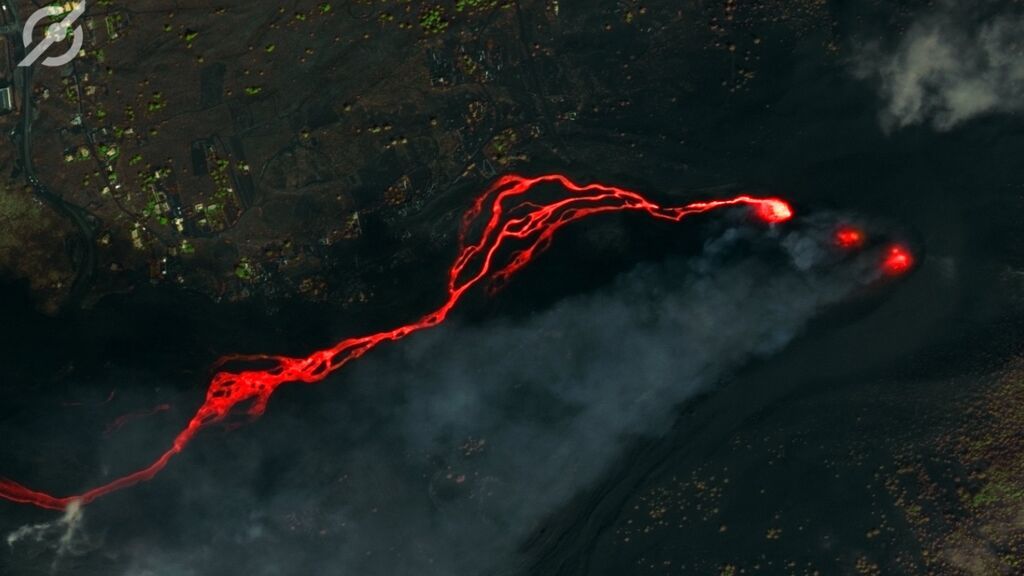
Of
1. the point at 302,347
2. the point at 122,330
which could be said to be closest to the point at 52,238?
the point at 122,330

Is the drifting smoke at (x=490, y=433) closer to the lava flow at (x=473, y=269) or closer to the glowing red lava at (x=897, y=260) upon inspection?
the glowing red lava at (x=897, y=260)

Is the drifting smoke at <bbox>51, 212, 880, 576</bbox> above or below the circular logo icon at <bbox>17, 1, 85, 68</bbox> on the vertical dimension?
below

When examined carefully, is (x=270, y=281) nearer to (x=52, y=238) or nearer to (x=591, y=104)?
(x=52, y=238)

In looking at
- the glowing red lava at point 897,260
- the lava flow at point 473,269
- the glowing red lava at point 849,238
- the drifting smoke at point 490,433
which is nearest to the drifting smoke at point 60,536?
the lava flow at point 473,269

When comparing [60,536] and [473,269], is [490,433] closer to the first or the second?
[473,269]

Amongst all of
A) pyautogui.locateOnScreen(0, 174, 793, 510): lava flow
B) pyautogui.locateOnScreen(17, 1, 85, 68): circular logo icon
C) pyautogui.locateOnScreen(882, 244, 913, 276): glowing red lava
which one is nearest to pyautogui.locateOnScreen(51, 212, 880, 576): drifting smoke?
pyautogui.locateOnScreen(882, 244, 913, 276): glowing red lava

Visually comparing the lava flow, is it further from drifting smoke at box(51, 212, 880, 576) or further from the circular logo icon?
the circular logo icon
